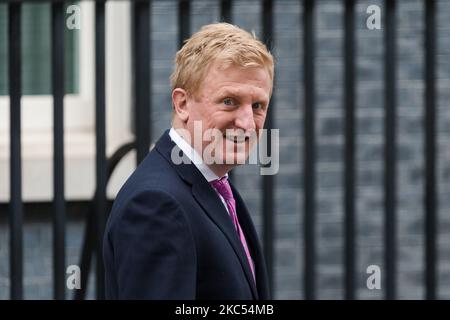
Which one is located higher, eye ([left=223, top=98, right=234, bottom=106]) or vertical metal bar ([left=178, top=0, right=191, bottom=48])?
vertical metal bar ([left=178, top=0, right=191, bottom=48])

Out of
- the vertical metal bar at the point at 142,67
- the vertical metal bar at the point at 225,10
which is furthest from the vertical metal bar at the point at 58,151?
the vertical metal bar at the point at 225,10

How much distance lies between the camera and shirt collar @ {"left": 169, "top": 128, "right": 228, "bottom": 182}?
270 centimetres

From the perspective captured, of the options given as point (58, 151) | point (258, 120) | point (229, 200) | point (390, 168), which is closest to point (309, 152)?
point (390, 168)

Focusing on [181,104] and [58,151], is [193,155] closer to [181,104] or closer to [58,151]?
[181,104]

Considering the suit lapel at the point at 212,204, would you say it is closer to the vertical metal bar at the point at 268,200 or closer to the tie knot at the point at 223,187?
the tie knot at the point at 223,187

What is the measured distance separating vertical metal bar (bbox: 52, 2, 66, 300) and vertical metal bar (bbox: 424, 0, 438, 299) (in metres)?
1.31

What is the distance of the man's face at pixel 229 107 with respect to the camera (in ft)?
8.70

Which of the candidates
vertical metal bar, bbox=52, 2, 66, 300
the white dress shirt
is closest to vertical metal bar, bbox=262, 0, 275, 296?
vertical metal bar, bbox=52, 2, 66, 300

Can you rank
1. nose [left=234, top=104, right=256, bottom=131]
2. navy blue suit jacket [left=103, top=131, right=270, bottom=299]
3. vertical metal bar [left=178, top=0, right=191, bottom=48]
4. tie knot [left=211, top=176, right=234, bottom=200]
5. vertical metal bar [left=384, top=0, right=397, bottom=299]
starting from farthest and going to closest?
1. vertical metal bar [left=384, top=0, right=397, bottom=299]
2. vertical metal bar [left=178, top=0, right=191, bottom=48]
3. tie knot [left=211, top=176, right=234, bottom=200]
4. nose [left=234, top=104, right=256, bottom=131]
5. navy blue suit jacket [left=103, top=131, right=270, bottom=299]

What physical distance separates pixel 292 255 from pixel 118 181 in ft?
2.86

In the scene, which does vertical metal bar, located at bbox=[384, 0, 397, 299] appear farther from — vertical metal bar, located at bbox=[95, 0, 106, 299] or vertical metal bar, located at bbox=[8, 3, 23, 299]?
vertical metal bar, located at bbox=[8, 3, 23, 299]

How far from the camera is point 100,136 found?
4.97 meters
